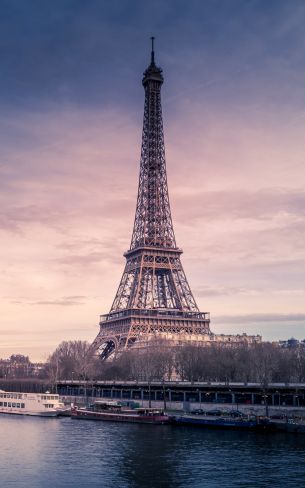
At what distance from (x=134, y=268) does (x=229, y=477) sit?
99.0 metres

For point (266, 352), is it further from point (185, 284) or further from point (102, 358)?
point (102, 358)

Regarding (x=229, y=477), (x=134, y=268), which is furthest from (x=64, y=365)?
(x=229, y=477)

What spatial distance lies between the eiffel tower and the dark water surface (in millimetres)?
61454

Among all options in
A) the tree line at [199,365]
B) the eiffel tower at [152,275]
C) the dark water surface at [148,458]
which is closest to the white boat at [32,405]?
the tree line at [199,365]

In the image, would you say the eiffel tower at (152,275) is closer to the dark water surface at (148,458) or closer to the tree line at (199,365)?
the tree line at (199,365)

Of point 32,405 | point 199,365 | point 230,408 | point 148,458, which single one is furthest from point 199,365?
point 148,458

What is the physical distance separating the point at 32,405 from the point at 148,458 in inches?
2026

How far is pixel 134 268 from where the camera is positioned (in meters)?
141

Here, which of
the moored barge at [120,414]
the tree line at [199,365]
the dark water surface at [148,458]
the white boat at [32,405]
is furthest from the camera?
the tree line at [199,365]

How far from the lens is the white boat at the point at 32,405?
314ft

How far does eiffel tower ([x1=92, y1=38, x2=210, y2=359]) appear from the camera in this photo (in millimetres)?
135875

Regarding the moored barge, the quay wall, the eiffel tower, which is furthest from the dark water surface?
the eiffel tower

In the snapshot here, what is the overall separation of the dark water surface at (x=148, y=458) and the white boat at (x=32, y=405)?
21816 millimetres

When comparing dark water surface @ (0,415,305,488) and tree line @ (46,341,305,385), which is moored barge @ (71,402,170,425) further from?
tree line @ (46,341,305,385)
